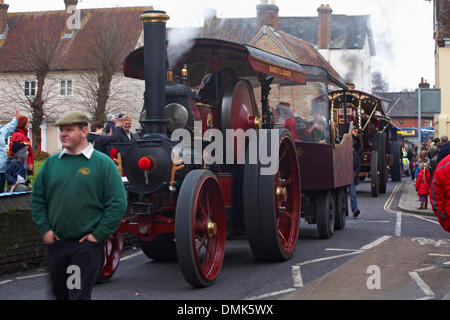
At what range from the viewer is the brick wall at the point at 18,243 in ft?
24.2

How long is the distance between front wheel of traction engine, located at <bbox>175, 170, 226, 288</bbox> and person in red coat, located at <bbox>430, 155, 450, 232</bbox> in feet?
6.99

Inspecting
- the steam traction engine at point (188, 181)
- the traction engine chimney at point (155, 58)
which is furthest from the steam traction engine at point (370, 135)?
the traction engine chimney at point (155, 58)

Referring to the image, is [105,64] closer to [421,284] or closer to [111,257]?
[111,257]

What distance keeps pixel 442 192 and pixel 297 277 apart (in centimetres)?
167

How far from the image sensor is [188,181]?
251 inches

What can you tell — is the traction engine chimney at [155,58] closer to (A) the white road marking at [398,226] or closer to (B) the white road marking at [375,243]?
(B) the white road marking at [375,243]

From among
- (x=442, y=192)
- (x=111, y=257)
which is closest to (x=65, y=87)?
(x=111, y=257)

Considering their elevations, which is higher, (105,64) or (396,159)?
(105,64)

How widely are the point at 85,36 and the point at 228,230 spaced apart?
3215 cm

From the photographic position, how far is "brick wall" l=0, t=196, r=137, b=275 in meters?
7.37

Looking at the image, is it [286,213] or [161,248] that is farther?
[286,213]

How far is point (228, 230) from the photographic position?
798 cm

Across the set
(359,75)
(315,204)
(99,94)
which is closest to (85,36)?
(99,94)

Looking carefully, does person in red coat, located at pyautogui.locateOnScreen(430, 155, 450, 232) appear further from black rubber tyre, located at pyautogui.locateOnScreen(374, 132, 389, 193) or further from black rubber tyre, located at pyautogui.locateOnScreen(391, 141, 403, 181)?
black rubber tyre, located at pyautogui.locateOnScreen(391, 141, 403, 181)
